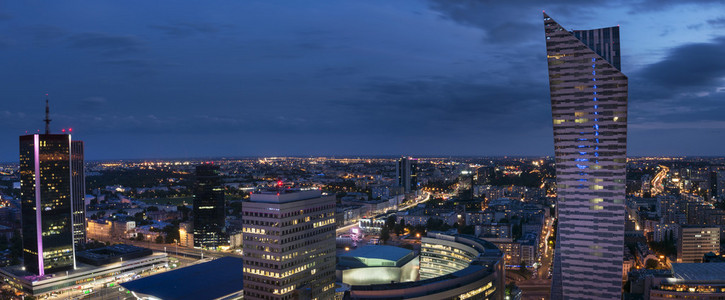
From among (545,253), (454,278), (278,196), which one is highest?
(278,196)

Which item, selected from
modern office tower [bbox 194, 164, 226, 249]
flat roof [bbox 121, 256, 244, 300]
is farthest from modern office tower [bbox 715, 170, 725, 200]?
flat roof [bbox 121, 256, 244, 300]

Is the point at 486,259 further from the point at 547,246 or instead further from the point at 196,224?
the point at 196,224

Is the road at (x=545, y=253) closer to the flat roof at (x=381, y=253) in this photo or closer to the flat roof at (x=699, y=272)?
the flat roof at (x=699, y=272)

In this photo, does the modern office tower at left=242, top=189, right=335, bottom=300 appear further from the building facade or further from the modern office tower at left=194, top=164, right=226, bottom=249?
the modern office tower at left=194, top=164, right=226, bottom=249

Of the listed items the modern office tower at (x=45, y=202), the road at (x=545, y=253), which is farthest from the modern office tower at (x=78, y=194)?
the road at (x=545, y=253)

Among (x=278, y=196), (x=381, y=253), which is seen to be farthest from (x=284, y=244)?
(x=381, y=253)

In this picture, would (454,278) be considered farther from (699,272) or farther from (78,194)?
(78,194)
